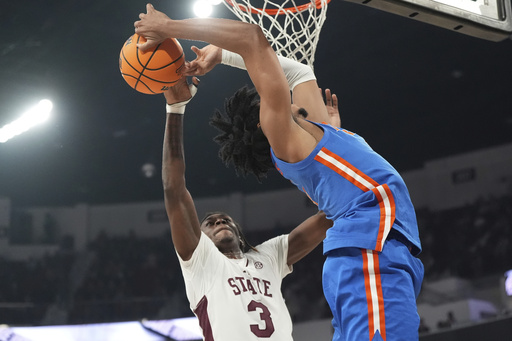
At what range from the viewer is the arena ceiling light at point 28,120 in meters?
8.26

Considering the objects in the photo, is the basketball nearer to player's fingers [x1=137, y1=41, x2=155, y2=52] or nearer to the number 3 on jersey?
player's fingers [x1=137, y1=41, x2=155, y2=52]

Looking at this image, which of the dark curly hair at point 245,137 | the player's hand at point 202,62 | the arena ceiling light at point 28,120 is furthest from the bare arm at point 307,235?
the arena ceiling light at point 28,120

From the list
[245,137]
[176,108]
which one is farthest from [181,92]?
[245,137]

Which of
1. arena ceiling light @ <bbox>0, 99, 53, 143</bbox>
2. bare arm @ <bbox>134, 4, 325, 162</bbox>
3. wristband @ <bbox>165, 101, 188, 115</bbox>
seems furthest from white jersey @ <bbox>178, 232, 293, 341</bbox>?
arena ceiling light @ <bbox>0, 99, 53, 143</bbox>

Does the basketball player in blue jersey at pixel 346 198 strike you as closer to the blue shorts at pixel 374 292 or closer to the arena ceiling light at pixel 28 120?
the blue shorts at pixel 374 292

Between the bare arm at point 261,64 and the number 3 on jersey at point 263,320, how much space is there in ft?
3.79

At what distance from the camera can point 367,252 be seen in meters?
1.89

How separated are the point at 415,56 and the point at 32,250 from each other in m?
6.48

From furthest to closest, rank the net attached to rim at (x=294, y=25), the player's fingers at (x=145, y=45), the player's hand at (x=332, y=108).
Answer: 1. the net attached to rim at (x=294, y=25)
2. the player's hand at (x=332, y=108)
3. the player's fingers at (x=145, y=45)

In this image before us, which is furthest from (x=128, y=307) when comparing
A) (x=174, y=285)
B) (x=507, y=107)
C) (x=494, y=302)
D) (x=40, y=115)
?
(x=507, y=107)

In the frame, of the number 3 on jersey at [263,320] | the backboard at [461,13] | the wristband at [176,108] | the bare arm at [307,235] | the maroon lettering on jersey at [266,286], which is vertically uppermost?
the backboard at [461,13]

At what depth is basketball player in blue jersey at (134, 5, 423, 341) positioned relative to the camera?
5.98 ft

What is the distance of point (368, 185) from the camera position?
6.54 ft

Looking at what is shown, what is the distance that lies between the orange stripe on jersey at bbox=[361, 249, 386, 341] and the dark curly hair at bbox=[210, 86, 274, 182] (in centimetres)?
77
